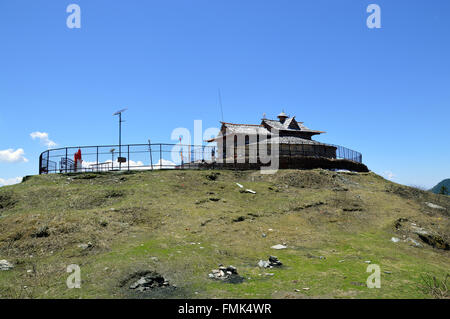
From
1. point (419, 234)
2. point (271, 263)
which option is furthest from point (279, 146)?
point (271, 263)

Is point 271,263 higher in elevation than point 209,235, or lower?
lower

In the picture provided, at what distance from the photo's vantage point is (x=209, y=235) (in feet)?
44.7

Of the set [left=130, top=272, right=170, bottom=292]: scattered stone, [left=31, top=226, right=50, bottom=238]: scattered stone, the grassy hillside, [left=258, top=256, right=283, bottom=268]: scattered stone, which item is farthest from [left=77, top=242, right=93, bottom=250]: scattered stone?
[left=258, top=256, right=283, bottom=268]: scattered stone

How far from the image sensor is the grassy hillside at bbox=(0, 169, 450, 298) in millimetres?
9047

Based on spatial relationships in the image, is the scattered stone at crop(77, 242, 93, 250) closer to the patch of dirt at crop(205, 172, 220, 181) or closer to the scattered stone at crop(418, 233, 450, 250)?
the patch of dirt at crop(205, 172, 220, 181)

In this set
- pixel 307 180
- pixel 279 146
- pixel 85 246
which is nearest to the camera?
pixel 85 246

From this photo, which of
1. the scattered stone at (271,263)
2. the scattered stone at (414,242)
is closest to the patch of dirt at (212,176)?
the scattered stone at (271,263)

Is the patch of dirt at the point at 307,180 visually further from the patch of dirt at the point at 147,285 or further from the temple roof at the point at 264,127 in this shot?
the temple roof at the point at 264,127

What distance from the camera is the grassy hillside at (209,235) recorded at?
9.05 meters

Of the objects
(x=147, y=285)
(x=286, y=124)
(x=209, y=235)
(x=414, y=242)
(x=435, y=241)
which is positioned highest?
(x=286, y=124)

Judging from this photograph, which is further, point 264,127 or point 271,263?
point 264,127

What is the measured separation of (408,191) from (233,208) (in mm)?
15589

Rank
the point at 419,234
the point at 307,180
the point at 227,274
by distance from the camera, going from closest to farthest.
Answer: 1. the point at 227,274
2. the point at 419,234
3. the point at 307,180

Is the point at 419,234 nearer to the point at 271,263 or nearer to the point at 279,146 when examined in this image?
the point at 271,263
